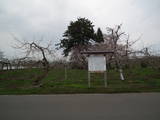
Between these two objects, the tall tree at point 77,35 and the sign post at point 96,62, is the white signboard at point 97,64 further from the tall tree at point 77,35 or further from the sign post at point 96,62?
the tall tree at point 77,35

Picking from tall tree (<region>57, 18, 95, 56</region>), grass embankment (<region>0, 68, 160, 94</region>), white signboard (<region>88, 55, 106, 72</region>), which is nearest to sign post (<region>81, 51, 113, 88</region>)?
white signboard (<region>88, 55, 106, 72</region>)

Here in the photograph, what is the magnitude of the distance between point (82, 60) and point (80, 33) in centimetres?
785

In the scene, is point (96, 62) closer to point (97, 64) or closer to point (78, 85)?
point (97, 64)

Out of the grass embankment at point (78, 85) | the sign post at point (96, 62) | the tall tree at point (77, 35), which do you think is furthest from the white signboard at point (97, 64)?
the tall tree at point (77, 35)

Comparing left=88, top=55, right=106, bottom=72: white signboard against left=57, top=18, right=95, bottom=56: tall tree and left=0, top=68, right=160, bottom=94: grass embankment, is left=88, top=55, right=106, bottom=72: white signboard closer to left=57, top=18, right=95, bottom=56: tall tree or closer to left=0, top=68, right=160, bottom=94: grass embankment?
left=0, top=68, right=160, bottom=94: grass embankment

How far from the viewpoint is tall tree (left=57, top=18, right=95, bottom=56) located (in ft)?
106

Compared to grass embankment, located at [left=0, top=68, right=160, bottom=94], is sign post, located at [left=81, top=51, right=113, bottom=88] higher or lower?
higher

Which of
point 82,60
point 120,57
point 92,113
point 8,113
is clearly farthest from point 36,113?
point 82,60

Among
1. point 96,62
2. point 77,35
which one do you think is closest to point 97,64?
point 96,62

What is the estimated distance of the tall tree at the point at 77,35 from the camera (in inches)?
1270

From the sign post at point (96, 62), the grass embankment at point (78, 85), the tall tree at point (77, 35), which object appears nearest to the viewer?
the grass embankment at point (78, 85)

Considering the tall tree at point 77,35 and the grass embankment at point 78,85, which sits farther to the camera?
the tall tree at point 77,35

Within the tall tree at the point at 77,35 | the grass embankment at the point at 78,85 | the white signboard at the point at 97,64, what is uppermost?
the tall tree at the point at 77,35

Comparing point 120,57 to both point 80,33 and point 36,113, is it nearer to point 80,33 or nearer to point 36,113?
point 36,113
